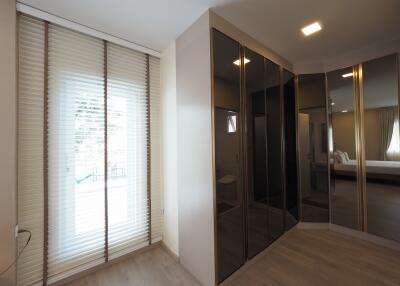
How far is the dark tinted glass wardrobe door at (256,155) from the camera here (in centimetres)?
204

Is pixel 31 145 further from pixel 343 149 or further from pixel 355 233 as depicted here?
pixel 355 233

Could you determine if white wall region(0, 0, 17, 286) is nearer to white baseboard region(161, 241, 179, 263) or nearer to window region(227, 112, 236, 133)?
white baseboard region(161, 241, 179, 263)

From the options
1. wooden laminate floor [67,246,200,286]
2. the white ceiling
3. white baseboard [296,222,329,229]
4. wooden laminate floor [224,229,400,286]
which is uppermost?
the white ceiling

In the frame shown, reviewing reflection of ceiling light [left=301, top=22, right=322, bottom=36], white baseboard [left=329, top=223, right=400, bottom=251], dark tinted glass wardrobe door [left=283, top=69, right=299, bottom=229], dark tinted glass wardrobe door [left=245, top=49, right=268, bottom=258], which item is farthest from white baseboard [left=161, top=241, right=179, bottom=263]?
reflection of ceiling light [left=301, top=22, right=322, bottom=36]

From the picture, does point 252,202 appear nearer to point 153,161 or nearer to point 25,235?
point 153,161

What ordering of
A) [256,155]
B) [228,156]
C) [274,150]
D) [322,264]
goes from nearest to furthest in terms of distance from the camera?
[228,156]
[322,264]
[256,155]
[274,150]

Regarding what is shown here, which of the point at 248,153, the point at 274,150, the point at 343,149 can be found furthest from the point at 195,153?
the point at 343,149

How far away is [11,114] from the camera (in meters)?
1.48

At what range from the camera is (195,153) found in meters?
1.86

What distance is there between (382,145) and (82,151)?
3939 millimetres

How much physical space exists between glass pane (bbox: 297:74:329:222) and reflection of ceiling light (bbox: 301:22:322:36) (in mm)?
958

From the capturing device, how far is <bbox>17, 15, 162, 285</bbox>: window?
1.67 meters

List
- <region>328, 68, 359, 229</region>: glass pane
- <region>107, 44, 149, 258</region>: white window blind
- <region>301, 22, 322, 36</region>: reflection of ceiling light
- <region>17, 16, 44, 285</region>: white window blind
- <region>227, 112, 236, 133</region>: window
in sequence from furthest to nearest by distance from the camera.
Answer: <region>328, 68, 359, 229</region>: glass pane → <region>107, 44, 149, 258</region>: white window blind → <region>301, 22, 322, 36</region>: reflection of ceiling light → <region>227, 112, 236, 133</region>: window → <region>17, 16, 44, 285</region>: white window blind

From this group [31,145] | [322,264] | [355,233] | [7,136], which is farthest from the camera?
[355,233]
